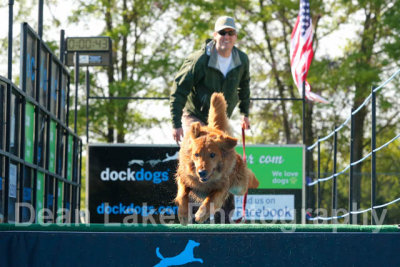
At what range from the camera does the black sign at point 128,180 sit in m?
11.6

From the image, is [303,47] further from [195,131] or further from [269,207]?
[195,131]

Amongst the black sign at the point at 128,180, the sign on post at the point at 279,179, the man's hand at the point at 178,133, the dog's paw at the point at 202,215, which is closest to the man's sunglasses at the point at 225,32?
the man's hand at the point at 178,133

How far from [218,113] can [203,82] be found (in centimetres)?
70

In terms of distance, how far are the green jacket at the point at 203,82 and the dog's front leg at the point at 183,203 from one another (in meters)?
0.91

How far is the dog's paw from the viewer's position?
6.32m

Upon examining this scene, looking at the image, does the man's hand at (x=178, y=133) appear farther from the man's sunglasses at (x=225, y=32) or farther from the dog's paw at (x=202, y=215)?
the dog's paw at (x=202, y=215)

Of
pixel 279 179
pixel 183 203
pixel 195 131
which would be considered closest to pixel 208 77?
pixel 195 131

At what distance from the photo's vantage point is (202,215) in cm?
634

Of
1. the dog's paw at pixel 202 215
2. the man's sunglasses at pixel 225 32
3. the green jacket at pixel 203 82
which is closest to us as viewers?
the dog's paw at pixel 202 215

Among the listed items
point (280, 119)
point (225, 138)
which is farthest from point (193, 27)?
point (225, 138)

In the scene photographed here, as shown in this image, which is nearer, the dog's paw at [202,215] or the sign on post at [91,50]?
the dog's paw at [202,215]
